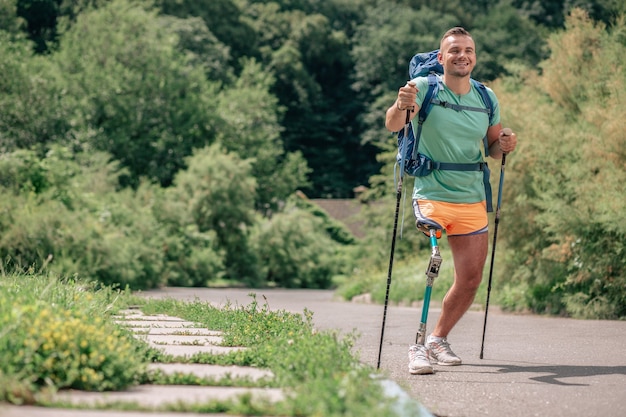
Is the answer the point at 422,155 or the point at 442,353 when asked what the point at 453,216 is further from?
the point at 442,353

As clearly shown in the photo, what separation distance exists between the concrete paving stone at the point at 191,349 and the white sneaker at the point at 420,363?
1.36 metres

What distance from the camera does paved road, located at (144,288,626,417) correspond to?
19.7 ft

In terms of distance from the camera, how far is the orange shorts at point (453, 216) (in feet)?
26.2

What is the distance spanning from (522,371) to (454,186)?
1531 millimetres

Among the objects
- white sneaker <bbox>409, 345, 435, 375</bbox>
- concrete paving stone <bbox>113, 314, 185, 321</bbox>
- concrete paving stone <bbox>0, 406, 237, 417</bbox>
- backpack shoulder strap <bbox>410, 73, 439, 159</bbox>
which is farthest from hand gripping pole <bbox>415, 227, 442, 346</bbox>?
concrete paving stone <bbox>0, 406, 237, 417</bbox>

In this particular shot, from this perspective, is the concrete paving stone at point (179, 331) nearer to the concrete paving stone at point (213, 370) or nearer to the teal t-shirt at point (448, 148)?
the concrete paving stone at point (213, 370)

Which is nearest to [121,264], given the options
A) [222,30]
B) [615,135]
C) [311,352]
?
[615,135]

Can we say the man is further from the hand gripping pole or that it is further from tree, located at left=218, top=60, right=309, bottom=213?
tree, located at left=218, top=60, right=309, bottom=213

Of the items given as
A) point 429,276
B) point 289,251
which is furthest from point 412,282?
point 289,251

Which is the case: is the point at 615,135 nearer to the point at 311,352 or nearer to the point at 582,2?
the point at 311,352

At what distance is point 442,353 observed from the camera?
316 inches

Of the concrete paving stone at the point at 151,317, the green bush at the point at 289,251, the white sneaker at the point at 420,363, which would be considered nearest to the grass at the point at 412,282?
the concrete paving stone at the point at 151,317

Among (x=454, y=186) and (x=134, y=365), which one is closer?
(x=134, y=365)

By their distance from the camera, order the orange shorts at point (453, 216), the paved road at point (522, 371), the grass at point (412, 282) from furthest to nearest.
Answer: the grass at point (412, 282)
the orange shorts at point (453, 216)
the paved road at point (522, 371)
